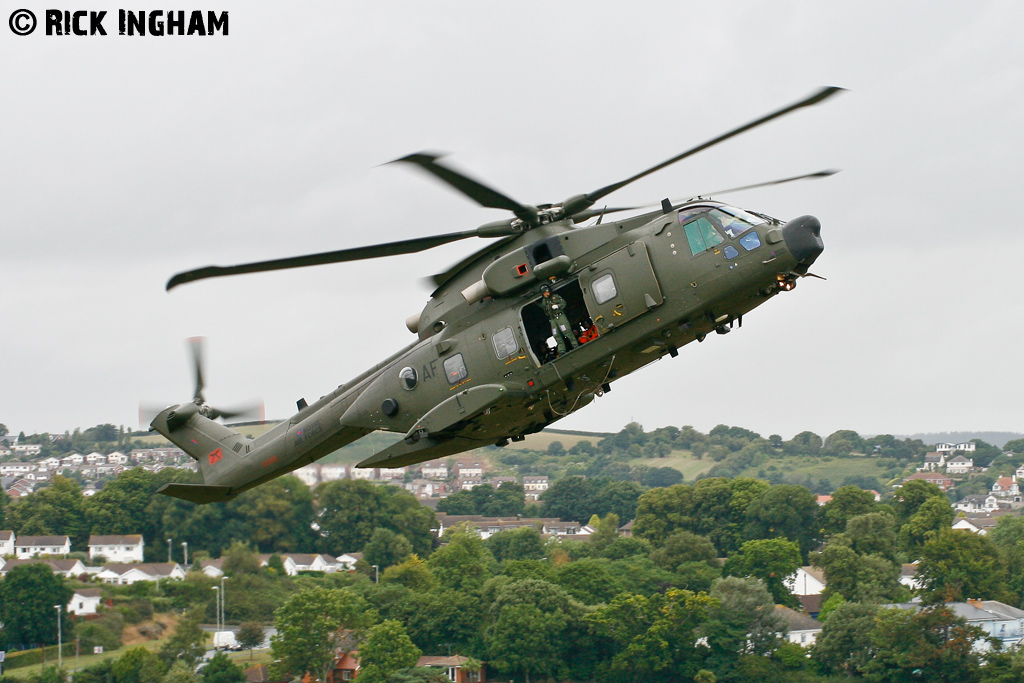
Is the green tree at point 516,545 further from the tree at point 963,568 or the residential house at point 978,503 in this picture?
the residential house at point 978,503

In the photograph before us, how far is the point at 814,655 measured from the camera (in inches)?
3221

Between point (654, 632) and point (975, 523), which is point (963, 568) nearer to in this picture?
point (654, 632)

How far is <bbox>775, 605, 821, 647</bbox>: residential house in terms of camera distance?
85250 millimetres

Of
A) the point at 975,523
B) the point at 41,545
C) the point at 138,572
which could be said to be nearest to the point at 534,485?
the point at 975,523

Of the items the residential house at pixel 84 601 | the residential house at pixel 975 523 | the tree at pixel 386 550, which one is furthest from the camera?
the residential house at pixel 975 523

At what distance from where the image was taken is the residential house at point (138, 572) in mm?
93562

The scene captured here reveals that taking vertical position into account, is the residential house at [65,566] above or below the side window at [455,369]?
below

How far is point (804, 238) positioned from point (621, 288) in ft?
10.9

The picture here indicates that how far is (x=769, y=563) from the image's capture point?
333 feet

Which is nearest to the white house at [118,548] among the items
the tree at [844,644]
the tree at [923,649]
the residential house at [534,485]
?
the tree at [844,644]

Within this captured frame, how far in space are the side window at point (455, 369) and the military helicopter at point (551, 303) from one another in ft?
0.06

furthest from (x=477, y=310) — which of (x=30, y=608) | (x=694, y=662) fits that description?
(x=30, y=608)

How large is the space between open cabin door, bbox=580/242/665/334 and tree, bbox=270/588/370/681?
187 ft

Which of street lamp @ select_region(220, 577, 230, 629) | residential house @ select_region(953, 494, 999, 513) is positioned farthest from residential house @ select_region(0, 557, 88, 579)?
residential house @ select_region(953, 494, 999, 513)
